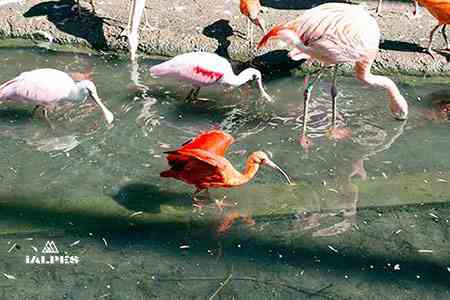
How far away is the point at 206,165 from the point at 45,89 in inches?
51.0

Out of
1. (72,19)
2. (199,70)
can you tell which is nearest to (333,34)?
(199,70)

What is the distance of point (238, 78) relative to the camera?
459 cm

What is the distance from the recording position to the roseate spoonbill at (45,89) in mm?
4246

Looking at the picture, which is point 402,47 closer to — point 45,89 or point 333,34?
point 333,34

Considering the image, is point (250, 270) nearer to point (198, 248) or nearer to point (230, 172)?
point (198, 248)

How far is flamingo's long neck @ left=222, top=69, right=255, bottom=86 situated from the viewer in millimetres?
4549

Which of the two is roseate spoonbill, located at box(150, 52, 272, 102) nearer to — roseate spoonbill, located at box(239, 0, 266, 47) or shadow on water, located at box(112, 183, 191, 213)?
roseate spoonbill, located at box(239, 0, 266, 47)

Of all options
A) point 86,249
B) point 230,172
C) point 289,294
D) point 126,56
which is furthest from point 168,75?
point 289,294

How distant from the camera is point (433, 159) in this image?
4113 mm

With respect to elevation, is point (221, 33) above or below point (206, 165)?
below

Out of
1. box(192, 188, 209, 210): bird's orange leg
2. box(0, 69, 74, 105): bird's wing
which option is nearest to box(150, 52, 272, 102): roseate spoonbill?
box(0, 69, 74, 105): bird's wing

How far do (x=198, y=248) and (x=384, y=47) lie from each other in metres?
2.62

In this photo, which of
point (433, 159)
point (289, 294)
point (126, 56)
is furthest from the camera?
point (126, 56)

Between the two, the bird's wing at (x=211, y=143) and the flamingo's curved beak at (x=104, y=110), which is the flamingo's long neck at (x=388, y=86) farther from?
the flamingo's curved beak at (x=104, y=110)
